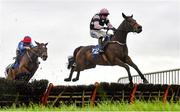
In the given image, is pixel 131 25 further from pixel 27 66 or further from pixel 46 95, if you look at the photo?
pixel 27 66

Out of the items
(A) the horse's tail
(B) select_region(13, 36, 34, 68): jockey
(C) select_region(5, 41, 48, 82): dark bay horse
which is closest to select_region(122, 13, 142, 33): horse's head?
(A) the horse's tail

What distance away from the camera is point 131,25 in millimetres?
22953

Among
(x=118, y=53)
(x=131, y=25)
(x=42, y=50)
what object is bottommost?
(x=118, y=53)

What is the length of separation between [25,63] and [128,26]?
228 inches

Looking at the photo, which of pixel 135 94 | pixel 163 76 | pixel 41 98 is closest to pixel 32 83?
pixel 41 98

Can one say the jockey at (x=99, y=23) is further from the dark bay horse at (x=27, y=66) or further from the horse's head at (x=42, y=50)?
the dark bay horse at (x=27, y=66)

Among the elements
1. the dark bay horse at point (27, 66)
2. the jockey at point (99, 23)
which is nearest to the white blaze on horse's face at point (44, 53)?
the dark bay horse at point (27, 66)

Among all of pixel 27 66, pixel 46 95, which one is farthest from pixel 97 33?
pixel 27 66

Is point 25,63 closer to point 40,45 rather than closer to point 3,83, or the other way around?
point 40,45

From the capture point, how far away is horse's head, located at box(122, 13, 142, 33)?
22.4 meters

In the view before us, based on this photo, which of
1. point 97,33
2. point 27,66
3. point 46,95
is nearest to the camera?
point 46,95

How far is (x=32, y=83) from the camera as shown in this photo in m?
20.4

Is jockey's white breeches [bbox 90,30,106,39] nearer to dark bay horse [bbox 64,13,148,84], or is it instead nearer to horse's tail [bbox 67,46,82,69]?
dark bay horse [bbox 64,13,148,84]

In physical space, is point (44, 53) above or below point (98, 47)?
below
